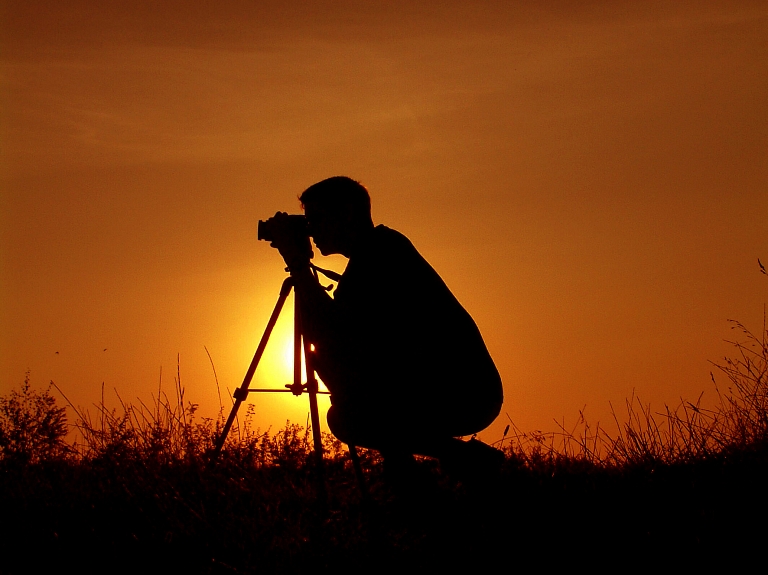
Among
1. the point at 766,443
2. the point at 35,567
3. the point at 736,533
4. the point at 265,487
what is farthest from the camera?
the point at 766,443

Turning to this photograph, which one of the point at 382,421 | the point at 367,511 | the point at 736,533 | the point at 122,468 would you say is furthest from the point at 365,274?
the point at 736,533

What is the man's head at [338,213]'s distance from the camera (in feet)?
14.8

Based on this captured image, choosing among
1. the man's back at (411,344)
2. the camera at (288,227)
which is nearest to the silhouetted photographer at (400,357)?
the man's back at (411,344)

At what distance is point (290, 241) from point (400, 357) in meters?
1.00

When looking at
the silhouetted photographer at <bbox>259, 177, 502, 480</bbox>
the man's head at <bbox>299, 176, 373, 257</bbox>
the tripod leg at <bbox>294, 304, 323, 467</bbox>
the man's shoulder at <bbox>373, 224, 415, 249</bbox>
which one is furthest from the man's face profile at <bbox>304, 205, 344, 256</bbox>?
the tripod leg at <bbox>294, 304, 323, 467</bbox>

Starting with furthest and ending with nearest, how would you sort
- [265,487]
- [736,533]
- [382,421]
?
[265,487], [382,421], [736,533]

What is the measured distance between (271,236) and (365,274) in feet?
2.57

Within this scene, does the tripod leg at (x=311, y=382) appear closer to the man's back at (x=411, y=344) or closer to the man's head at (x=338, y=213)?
the man's back at (x=411, y=344)

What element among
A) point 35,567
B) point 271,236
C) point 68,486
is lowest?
point 35,567

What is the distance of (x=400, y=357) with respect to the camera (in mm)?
4172

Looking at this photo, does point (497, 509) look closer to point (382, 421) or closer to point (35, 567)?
point (382, 421)

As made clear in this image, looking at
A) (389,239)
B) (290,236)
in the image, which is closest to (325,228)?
(290,236)

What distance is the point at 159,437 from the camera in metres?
5.34

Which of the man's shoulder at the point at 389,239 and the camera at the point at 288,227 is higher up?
A: the camera at the point at 288,227
